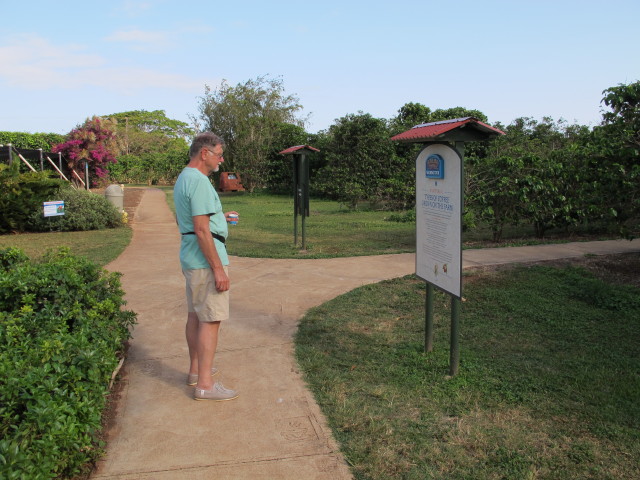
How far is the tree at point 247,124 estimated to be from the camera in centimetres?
2820

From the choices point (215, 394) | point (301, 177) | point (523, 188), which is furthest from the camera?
point (301, 177)

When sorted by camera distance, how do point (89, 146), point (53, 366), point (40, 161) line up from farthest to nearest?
point (89, 146)
point (40, 161)
point (53, 366)

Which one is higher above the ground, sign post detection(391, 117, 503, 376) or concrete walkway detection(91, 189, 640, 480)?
sign post detection(391, 117, 503, 376)

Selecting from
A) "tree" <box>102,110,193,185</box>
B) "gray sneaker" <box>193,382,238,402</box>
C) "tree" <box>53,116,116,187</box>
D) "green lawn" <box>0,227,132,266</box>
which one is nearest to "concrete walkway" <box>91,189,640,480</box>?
"gray sneaker" <box>193,382,238,402</box>

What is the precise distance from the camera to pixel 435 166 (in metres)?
3.92

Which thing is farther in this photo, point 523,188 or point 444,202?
point 523,188

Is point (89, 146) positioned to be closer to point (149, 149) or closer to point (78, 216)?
point (78, 216)

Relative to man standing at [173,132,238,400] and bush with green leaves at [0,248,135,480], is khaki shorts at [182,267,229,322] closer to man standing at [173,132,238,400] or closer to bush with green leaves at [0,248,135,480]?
man standing at [173,132,238,400]

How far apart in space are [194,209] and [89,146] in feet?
74.4

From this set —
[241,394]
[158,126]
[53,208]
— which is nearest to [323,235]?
[53,208]

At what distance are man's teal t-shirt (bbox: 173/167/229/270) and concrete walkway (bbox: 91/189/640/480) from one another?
0.96m

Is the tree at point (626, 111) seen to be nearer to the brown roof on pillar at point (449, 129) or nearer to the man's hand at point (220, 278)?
the brown roof on pillar at point (449, 129)

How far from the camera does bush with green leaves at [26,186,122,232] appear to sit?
1325 cm

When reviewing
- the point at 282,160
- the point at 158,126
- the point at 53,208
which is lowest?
the point at 53,208
